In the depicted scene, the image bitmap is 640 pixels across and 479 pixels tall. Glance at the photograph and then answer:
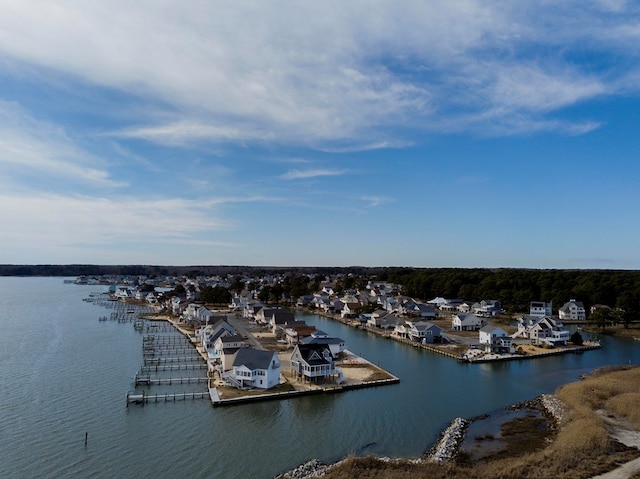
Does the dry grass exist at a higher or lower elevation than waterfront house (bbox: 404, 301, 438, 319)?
lower

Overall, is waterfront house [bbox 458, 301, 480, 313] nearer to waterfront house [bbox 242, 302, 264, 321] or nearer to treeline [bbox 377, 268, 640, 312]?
treeline [bbox 377, 268, 640, 312]

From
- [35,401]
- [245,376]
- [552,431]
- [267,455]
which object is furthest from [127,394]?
[552,431]

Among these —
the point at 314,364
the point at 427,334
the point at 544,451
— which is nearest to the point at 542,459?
the point at 544,451

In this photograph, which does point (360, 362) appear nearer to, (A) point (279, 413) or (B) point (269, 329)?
(A) point (279, 413)

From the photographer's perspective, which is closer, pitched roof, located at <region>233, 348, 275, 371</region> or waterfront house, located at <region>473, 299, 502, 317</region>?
pitched roof, located at <region>233, 348, 275, 371</region>

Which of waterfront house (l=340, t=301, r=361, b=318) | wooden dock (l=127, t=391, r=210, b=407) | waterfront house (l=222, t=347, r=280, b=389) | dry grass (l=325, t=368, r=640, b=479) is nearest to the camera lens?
dry grass (l=325, t=368, r=640, b=479)

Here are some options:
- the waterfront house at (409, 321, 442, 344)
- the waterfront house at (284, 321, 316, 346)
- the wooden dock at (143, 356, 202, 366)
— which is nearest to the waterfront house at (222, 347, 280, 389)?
the wooden dock at (143, 356, 202, 366)
